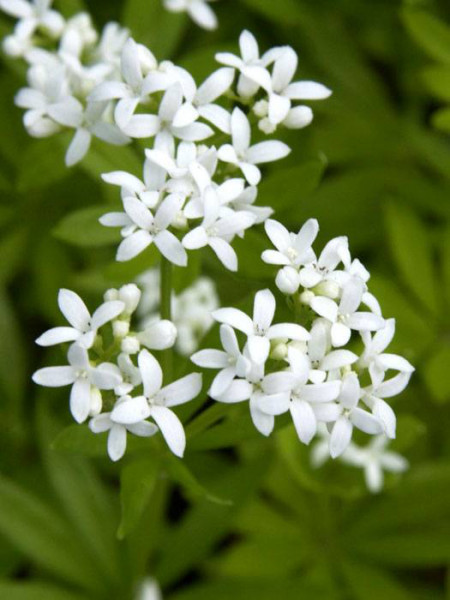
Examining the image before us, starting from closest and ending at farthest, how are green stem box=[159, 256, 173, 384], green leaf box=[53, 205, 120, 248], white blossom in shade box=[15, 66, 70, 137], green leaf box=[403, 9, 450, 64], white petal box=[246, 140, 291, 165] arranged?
green stem box=[159, 256, 173, 384]
white petal box=[246, 140, 291, 165]
white blossom in shade box=[15, 66, 70, 137]
green leaf box=[53, 205, 120, 248]
green leaf box=[403, 9, 450, 64]

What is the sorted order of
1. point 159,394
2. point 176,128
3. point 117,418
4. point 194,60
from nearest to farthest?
point 117,418 → point 159,394 → point 176,128 → point 194,60

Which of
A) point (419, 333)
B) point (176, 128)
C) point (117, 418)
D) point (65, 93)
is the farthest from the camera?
point (419, 333)

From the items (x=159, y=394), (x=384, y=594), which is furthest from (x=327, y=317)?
(x=384, y=594)

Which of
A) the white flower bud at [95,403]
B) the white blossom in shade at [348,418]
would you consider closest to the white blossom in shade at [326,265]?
the white blossom in shade at [348,418]

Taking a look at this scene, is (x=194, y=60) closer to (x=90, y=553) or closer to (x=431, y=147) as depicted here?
(x=431, y=147)

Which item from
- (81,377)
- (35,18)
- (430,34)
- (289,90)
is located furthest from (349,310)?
(35,18)

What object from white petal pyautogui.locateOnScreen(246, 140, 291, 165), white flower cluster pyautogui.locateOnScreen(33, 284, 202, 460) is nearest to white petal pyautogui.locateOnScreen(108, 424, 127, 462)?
white flower cluster pyautogui.locateOnScreen(33, 284, 202, 460)

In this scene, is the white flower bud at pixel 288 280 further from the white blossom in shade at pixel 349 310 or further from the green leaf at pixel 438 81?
the green leaf at pixel 438 81

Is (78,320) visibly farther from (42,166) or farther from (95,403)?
(42,166)

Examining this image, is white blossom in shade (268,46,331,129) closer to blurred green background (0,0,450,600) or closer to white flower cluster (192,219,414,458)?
blurred green background (0,0,450,600)
